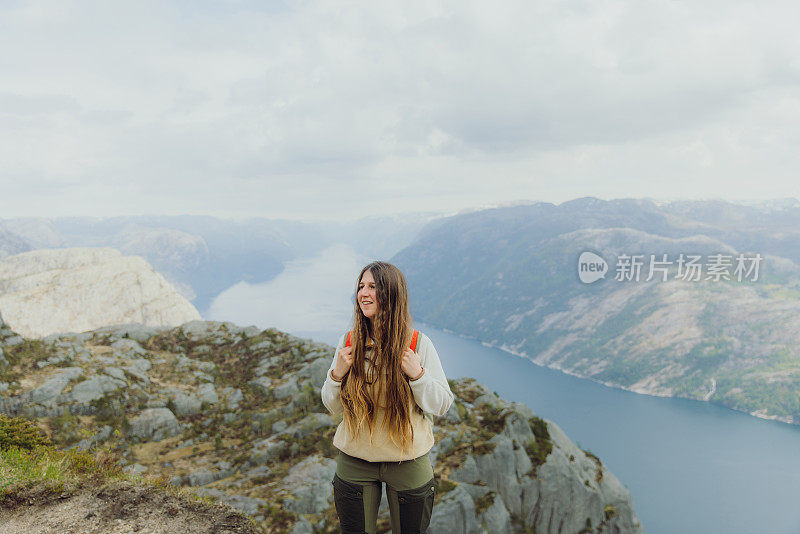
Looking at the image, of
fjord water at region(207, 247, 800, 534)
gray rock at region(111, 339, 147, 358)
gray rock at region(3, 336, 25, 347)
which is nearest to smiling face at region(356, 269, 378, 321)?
gray rock at region(111, 339, 147, 358)

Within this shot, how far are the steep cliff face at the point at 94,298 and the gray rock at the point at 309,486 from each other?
15156cm

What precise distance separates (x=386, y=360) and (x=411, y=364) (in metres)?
0.30

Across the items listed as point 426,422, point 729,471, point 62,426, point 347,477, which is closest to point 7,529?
point 347,477

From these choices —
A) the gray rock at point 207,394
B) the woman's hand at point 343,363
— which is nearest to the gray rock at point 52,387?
the gray rock at point 207,394

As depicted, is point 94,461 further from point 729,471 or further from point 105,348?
point 729,471

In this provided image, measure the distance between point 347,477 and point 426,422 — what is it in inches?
41.2

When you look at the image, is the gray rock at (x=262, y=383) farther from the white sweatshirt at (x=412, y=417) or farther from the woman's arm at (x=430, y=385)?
the woman's arm at (x=430, y=385)

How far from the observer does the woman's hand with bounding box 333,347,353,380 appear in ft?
13.3

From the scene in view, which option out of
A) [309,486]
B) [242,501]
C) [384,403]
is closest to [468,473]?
[309,486]

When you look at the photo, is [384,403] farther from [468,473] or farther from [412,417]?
[468,473]

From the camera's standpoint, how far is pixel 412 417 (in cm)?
425

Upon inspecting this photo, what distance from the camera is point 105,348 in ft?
86.4

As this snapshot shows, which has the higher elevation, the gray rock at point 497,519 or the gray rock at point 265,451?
the gray rock at point 265,451

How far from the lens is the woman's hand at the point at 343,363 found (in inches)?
160
